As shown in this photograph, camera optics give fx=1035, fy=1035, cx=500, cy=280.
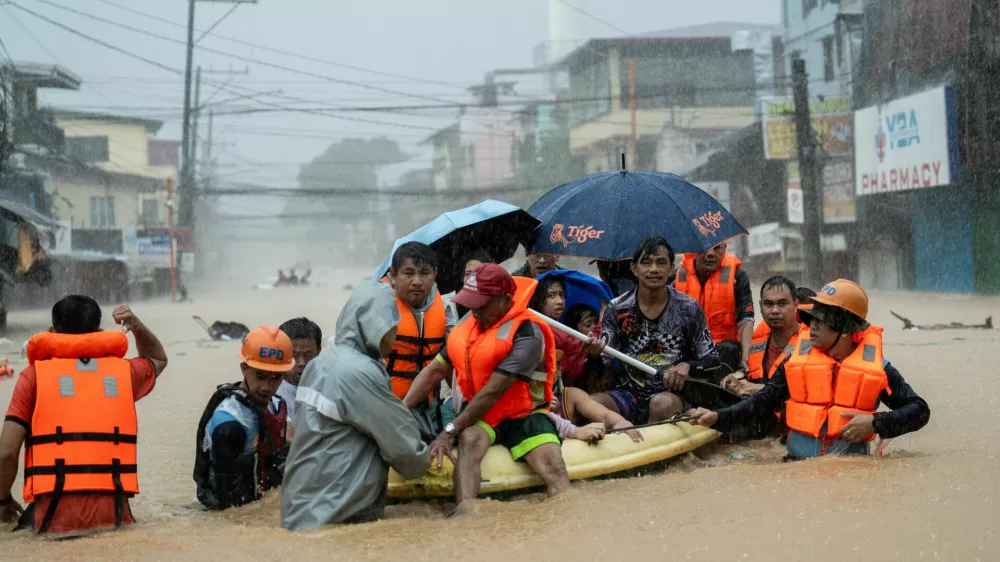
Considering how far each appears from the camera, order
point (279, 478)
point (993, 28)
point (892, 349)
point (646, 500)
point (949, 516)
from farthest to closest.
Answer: point (993, 28)
point (892, 349)
point (279, 478)
point (646, 500)
point (949, 516)

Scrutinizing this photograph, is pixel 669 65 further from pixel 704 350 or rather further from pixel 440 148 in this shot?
pixel 704 350

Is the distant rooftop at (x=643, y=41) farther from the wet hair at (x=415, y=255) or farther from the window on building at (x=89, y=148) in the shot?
the wet hair at (x=415, y=255)

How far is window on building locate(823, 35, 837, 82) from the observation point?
113 feet

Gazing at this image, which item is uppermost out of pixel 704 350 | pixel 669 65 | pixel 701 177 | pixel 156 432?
pixel 669 65

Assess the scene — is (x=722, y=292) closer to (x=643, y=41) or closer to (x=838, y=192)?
(x=838, y=192)

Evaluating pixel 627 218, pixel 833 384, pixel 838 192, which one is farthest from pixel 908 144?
pixel 833 384

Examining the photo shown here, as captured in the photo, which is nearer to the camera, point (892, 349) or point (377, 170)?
point (892, 349)

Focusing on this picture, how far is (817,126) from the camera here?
30.5 meters

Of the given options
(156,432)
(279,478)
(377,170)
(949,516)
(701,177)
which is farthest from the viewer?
(377,170)

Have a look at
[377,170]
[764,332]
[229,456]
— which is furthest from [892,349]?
[377,170]

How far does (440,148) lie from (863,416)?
77758 mm

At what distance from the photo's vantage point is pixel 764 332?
733 cm

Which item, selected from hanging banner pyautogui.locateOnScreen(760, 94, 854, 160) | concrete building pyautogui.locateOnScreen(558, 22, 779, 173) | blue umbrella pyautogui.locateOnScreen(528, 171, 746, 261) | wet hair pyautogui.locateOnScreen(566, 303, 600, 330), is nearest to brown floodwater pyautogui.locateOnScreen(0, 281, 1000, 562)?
wet hair pyautogui.locateOnScreen(566, 303, 600, 330)

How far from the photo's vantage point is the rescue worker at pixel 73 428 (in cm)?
495
